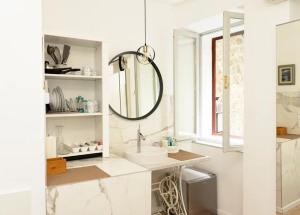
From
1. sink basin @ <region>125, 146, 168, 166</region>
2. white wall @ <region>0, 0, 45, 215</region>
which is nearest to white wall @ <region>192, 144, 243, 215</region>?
sink basin @ <region>125, 146, 168, 166</region>

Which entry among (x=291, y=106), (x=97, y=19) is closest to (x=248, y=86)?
(x=291, y=106)

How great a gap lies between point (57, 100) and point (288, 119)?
1.90m

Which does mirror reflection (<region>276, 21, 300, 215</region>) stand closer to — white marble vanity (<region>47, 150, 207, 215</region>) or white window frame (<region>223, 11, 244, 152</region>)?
white window frame (<region>223, 11, 244, 152</region>)

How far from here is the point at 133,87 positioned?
2.91 meters

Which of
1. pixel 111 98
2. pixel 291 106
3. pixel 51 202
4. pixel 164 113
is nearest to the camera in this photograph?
pixel 51 202

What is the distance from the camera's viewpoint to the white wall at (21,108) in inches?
53.7

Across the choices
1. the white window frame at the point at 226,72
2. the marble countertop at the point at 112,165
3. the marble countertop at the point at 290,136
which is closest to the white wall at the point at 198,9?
the white window frame at the point at 226,72

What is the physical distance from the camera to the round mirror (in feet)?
9.19

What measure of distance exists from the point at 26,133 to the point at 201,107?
2411 millimetres

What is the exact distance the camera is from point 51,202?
64.9 inches

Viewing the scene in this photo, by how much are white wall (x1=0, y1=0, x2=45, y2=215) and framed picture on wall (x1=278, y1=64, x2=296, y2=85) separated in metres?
1.73

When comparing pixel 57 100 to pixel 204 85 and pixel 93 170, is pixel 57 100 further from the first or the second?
pixel 204 85

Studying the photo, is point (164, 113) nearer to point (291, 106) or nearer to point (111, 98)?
point (111, 98)

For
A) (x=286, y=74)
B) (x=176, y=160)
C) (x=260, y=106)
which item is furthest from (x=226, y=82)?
(x=176, y=160)
